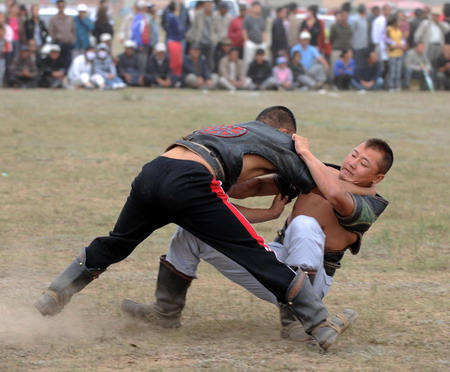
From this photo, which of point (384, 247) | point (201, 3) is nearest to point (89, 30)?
point (201, 3)

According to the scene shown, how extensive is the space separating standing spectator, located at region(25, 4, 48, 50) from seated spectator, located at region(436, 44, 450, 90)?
9101 mm

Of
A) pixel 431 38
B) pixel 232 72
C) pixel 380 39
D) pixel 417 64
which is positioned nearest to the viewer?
pixel 232 72

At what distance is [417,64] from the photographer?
68.7 feet

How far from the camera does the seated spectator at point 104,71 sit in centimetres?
1841

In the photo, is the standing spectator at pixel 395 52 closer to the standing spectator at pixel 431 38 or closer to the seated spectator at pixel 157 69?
the standing spectator at pixel 431 38

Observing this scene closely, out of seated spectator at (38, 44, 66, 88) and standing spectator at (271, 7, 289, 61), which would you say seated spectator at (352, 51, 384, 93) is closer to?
standing spectator at (271, 7, 289, 61)

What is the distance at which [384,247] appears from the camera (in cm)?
670

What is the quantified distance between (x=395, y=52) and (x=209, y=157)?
55.8 ft

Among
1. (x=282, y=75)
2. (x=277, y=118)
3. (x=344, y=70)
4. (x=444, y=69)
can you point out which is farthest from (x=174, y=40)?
(x=277, y=118)

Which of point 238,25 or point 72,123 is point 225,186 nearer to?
point 72,123

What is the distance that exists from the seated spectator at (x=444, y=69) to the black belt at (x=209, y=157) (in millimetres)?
17731

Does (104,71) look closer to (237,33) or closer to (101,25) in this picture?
(101,25)

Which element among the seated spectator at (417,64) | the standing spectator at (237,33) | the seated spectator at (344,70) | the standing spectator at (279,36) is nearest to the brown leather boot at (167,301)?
the standing spectator at (237,33)

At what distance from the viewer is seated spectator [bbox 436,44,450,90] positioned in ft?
68.9
